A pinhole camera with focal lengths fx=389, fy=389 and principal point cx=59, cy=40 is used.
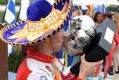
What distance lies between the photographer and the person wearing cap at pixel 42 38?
2369 mm

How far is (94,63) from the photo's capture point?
2486 millimetres

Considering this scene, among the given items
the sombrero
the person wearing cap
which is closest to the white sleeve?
the person wearing cap

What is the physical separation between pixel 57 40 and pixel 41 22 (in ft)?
0.51

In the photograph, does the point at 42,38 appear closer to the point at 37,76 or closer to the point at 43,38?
the point at 43,38

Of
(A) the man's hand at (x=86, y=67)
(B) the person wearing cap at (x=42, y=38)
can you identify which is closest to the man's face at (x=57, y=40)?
(B) the person wearing cap at (x=42, y=38)

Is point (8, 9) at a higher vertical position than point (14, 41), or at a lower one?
lower


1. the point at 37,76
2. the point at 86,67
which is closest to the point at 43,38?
the point at 37,76

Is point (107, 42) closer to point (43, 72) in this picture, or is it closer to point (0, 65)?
point (43, 72)

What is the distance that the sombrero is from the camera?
2387 mm

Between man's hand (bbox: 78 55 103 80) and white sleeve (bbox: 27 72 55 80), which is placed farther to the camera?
man's hand (bbox: 78 55 103 80)

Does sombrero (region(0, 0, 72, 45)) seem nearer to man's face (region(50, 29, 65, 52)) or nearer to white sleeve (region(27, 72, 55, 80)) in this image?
man's face (region(50, 29, 65, 52))

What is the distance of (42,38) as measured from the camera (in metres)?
2.36

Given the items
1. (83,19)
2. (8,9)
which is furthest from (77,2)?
(83,19)

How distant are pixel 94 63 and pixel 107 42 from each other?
16 centimetres
